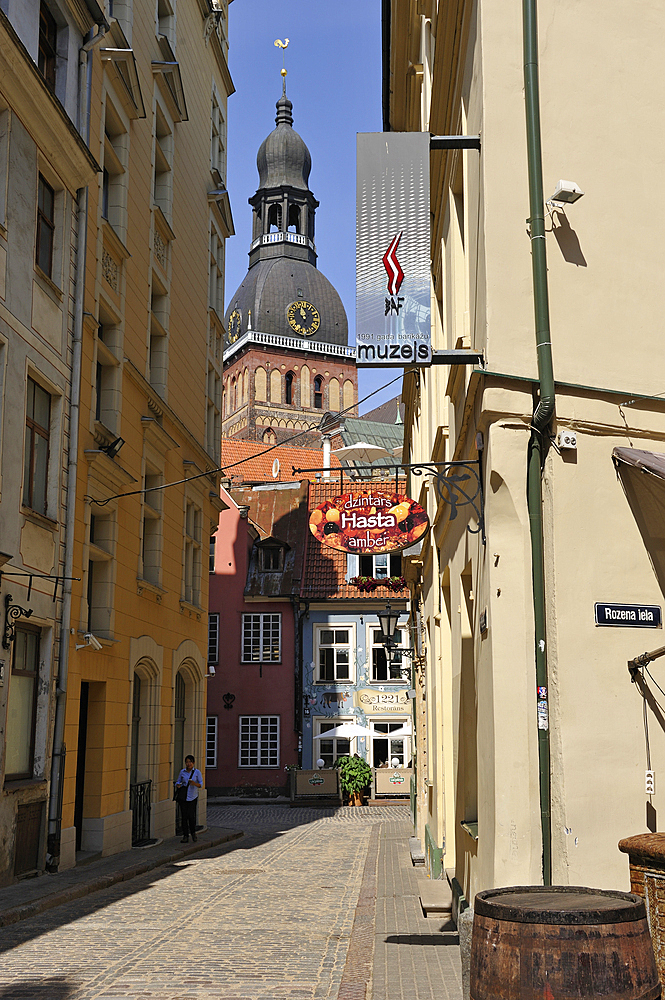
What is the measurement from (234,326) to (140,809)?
99081 mm

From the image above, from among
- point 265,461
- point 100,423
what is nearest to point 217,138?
point 100,423

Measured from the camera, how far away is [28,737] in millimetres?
15188

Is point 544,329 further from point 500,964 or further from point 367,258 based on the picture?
point 500,964

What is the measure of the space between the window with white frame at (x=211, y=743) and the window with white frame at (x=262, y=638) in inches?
93.2

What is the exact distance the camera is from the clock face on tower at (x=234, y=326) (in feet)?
379

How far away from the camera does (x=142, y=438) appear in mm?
21250

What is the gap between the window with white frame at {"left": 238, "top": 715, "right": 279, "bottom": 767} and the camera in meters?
37.2

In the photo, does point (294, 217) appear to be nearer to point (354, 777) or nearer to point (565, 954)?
point (354, 777)

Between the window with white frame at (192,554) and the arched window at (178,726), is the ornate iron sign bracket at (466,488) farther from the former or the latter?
the window with white frame at (192,554)

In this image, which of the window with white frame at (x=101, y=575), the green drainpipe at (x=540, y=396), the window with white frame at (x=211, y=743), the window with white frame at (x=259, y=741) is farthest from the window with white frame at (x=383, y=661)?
the green drainpipe at (x=540, y=396)

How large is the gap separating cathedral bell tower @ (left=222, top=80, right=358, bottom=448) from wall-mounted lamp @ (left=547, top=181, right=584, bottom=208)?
101850 mm

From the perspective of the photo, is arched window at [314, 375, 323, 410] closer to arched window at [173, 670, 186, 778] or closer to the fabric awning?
arched window at [173, 670, 186, 778]

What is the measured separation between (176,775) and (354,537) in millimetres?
13082

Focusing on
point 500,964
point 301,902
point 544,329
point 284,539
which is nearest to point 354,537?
point 301,902
